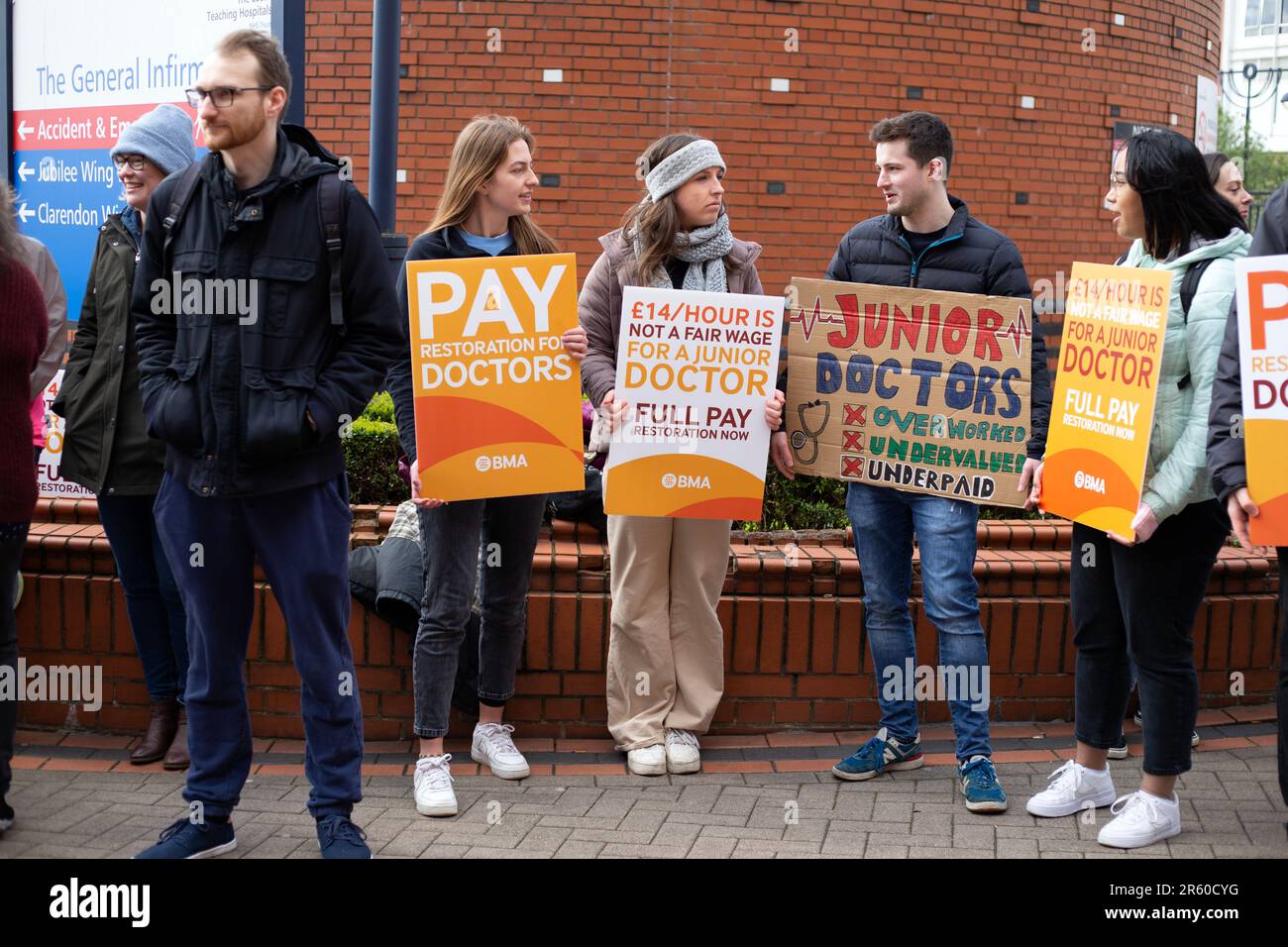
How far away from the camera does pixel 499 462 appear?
14.3 ft

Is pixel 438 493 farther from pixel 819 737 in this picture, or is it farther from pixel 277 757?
pixel 819 737

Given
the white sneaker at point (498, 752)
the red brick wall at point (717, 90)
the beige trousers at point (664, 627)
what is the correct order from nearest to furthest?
the white sneaker at point (498, 752)
the beige trousers at point (664, 627)
the red brick wall at point (717, 90)

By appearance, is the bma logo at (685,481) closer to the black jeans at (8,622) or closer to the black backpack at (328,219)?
the black backpack at (328,219)

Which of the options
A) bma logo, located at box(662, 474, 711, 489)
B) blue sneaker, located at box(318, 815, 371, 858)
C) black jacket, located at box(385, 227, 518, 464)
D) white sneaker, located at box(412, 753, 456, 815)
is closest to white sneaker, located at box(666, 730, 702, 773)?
white sneaker, located at box(412, 753, 456, 815)

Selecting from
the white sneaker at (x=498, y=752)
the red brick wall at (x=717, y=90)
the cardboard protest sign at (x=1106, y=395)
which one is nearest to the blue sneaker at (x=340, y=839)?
the white sneaker at (x=498, y=752)

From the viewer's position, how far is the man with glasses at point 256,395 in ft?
11.7

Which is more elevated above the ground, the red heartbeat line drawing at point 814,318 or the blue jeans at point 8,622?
the red heartbeat line drawing at point 814,318

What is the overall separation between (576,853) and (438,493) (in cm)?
117

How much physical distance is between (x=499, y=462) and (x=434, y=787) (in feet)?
3.43

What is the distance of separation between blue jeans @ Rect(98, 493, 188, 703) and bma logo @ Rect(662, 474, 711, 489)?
169 cm

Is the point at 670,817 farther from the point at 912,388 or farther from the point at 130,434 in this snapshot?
the point at 130,434

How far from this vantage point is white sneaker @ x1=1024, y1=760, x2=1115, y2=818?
4309 millimetres

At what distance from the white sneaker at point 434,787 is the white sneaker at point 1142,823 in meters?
1.98

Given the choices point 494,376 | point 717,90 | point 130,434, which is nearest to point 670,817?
point 494,376
